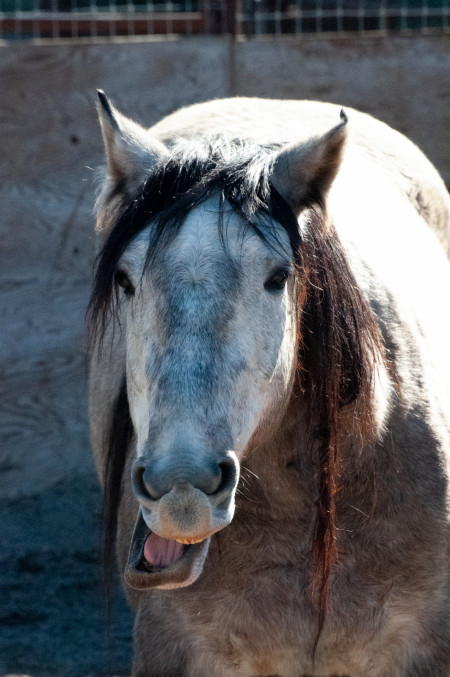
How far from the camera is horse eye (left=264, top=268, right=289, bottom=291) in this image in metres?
2.23

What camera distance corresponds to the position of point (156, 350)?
212cm

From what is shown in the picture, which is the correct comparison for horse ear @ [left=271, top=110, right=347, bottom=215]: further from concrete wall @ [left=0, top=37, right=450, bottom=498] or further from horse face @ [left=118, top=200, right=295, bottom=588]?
concrete wall @ [left=0, top=37, right=450, bottom=498]

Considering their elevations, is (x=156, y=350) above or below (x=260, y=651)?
above

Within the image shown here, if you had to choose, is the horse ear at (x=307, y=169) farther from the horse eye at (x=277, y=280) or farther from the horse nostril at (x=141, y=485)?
the horse nostril at (x=141, y=485)

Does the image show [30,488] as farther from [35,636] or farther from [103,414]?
[103,414]

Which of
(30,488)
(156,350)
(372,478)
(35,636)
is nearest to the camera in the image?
(156,350)

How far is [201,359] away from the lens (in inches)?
80.3

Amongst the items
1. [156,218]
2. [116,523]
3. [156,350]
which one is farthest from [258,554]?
[156,218]

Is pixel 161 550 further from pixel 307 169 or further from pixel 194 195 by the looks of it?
pixel 307 169

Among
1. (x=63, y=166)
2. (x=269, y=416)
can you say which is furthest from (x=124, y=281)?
(x=63, y=166)

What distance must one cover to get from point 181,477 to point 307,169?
919 mm

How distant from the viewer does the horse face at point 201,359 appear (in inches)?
76.5

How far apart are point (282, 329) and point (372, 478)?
2.09 ft

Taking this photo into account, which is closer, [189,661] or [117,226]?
[117,226]
